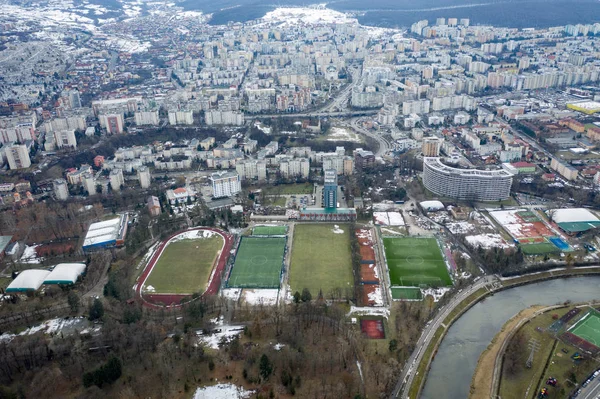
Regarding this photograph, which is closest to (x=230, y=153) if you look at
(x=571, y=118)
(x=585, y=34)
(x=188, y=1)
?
(x=571, y=118)

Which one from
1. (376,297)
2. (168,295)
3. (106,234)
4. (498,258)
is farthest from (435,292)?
(106,234)

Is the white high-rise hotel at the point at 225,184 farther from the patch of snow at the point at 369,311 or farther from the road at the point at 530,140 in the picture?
the road at the point at 530,140

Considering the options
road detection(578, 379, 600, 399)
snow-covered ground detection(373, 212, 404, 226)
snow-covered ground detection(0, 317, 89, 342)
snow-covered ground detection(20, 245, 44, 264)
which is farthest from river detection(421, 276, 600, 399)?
snow-covered ground detection(20, 245, 44, 264)

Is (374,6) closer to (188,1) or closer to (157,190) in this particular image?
Result: (188,1)

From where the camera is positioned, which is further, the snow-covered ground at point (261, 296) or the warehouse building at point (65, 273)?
the warehouse building at point (65, 273)

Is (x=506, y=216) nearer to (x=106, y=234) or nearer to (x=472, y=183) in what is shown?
(x=472, y=183)

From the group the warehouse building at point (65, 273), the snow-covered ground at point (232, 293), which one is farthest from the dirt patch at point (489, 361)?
the warehouse building at point (65, 273)
